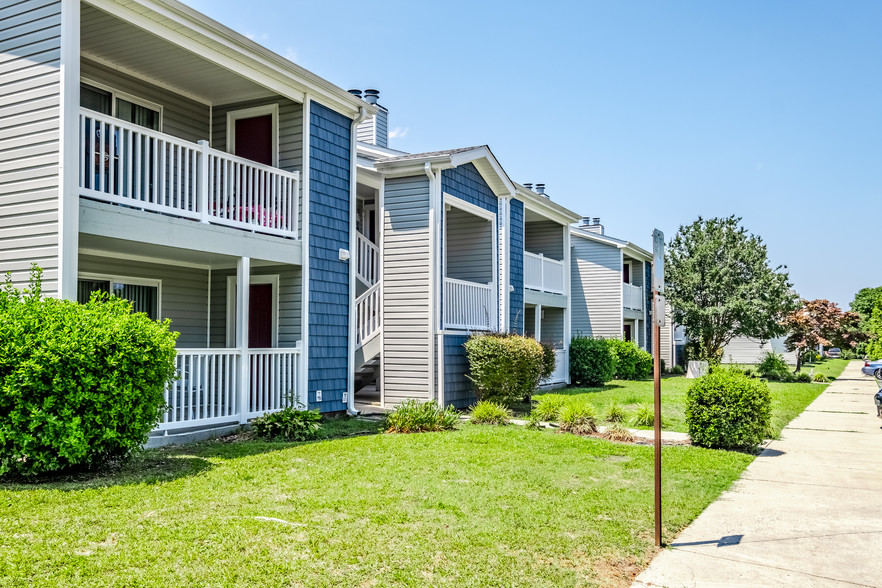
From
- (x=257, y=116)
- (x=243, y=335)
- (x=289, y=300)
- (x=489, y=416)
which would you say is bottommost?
(x=489, y=416)

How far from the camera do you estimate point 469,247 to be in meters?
16.9

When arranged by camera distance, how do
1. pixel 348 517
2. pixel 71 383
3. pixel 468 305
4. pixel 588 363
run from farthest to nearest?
pixel 588 363, pixel 468 305, pixel 71 383, pixel 348 517

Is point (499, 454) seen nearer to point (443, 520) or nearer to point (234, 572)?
point (443, 520)

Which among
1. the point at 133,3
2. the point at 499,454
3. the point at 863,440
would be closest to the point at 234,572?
the point at 499,454

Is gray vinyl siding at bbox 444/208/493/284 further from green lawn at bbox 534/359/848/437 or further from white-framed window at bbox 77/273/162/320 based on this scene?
white-framed window at bbox 77/273/162/320

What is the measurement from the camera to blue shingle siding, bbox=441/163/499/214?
1460 centimetres

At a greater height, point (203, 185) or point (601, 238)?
point (601, 238)

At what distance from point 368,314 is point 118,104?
618 centimetres

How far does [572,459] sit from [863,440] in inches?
220

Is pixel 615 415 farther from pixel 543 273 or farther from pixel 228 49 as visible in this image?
pixel 228 49

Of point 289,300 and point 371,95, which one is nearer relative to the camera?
point 289,300

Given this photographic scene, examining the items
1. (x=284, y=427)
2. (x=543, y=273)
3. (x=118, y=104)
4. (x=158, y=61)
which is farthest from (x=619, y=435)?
(x=543, y=273)

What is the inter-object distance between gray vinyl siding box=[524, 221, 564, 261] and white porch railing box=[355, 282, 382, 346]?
31.2 ft

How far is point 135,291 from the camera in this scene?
39.0 feet
